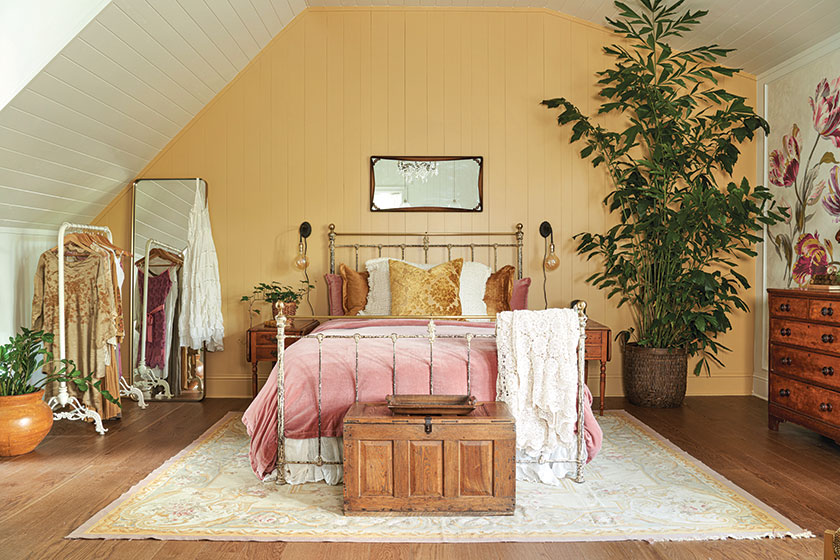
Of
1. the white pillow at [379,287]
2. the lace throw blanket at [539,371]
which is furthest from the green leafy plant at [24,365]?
the lace throw blanket at [539,371]

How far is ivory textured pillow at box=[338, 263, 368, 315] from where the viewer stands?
4.27m

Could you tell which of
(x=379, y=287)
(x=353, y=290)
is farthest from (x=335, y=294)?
(x=379, y=287)

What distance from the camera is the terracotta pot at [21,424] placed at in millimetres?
3127

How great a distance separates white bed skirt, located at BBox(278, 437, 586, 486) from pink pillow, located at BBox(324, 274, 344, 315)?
1.65m

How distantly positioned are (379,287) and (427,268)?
1.18 feet

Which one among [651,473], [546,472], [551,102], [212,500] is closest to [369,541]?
[212,500]

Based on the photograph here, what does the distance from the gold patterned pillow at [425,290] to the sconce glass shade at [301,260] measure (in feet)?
2.69

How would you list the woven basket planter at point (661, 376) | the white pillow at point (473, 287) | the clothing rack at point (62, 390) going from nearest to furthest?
the clothing rack at point (62, 390)
the white pillow at point (473, 287)
the woven basket planter at point (661, 376)

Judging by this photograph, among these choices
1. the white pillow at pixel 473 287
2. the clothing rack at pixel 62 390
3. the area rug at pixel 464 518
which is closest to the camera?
the area rug at pixel 464 518

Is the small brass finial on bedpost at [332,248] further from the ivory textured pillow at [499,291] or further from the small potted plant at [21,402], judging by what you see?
the small potted plant at [21,402]

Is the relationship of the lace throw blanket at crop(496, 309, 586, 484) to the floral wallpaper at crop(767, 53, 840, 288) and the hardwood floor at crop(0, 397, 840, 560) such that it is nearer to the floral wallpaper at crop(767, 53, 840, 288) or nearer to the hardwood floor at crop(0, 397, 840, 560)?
the hardwood floor at crop(0, 397, 840, 560)

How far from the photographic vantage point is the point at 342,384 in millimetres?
2834

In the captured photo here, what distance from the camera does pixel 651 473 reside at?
296 cm

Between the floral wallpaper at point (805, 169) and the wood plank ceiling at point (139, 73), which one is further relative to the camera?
the floral wallpaper at point (805, 169)
